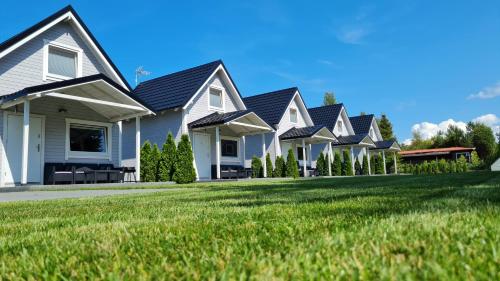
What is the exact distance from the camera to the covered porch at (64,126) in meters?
11.5

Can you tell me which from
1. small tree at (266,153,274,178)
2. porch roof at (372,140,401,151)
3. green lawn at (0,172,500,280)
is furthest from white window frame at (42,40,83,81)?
porch roof at (372,140,401,151)

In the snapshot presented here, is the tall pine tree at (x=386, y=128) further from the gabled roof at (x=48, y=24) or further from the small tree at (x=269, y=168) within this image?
the gabled roof at (x=48, y=24)

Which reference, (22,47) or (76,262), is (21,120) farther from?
(76,262)

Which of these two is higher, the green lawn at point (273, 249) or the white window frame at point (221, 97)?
the white window frame at point (221, 97)

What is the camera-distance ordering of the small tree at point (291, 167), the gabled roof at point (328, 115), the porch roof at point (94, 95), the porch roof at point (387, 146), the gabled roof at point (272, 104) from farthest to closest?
the porch roof at point (387, 146) < the gabled roof at point (328, 115) < the gabled roof at point (272, 104) < the small tree at point (291, 167) < the porch roof at point (94, 95)

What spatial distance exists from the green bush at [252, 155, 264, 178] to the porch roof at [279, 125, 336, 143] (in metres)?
3.58

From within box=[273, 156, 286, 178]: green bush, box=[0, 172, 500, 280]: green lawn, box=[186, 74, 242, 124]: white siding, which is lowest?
box=[0, 172, 500, 280]: green lawn

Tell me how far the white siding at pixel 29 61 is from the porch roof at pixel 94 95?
1.19m

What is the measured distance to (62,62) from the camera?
14.1m

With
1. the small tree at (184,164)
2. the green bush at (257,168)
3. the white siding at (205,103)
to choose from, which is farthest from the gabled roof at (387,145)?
the small tree at (184,164)

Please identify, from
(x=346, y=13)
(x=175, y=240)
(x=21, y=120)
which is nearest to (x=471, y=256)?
(x=175, y=240)

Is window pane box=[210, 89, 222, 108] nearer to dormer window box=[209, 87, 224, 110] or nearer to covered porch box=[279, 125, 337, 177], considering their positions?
dormer window box=[209, 87, 224, 110]

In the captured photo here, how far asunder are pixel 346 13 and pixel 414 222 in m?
14.7

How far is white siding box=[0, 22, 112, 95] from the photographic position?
40.8 ft
